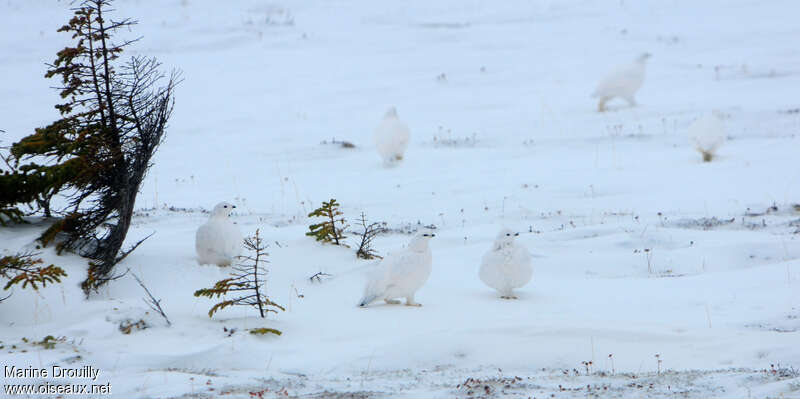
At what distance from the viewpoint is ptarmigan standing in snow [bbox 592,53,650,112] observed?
16578mm

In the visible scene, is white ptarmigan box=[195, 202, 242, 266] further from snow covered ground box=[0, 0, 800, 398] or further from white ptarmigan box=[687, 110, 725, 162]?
white ptarmigan box=[687, 110, 725, 162]

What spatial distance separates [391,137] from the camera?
44.3ft

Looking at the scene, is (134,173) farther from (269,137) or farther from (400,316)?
A: (269,137)

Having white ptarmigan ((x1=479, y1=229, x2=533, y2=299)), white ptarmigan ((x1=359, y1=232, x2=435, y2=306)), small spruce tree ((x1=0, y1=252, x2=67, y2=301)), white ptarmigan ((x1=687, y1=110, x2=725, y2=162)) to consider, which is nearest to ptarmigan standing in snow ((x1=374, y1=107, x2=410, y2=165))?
white ptarmigan ((x1=687, y1=110, x2=725, y2=162))

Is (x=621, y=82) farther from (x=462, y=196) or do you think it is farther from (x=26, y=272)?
(x=26, y=272)

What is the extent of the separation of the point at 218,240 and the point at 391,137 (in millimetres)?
6755

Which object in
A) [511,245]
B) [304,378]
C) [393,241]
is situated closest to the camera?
[304,378]

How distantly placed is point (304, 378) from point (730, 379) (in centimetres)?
245

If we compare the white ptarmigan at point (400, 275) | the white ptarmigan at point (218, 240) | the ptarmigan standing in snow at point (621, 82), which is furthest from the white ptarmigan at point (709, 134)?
the white ptarmigan at point (218, 240)

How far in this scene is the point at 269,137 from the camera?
52.9ft

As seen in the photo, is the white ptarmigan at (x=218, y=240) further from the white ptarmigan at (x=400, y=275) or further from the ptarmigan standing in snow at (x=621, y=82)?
the ptarmigan standing in snow at (x=621, y=82)

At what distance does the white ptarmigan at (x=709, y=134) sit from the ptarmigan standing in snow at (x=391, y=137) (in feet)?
15.8

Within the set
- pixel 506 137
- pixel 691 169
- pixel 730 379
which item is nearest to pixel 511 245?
pixel 730 379

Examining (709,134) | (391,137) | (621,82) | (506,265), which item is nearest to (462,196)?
(391,137)
